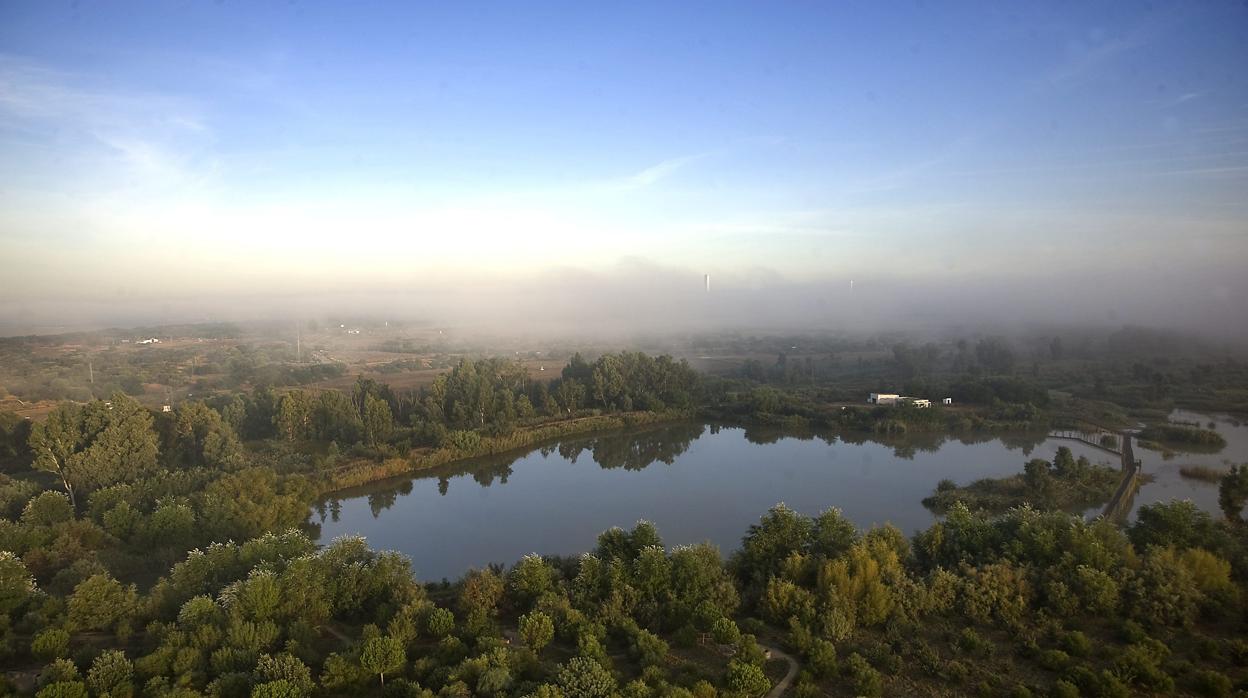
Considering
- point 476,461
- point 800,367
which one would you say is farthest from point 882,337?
point 476,461

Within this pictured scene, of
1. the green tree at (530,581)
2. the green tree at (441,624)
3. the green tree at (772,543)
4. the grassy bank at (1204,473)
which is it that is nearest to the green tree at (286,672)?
the green tree at (441,624)

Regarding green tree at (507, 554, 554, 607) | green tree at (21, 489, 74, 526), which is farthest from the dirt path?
green tree at (21, 489, 74, 526)

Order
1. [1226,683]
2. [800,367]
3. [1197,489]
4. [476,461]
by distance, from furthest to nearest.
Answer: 1. [800,367]
2. [476,461]
3. [1197,489]
4. [1226,683]

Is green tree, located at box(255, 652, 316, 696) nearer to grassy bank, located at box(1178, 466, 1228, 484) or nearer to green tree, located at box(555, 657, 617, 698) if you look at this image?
green tree, located at box(555, 657, 617, 698)

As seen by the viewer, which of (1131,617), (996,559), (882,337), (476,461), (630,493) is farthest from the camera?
(882,337)

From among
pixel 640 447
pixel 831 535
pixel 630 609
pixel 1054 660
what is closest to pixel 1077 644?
pixel 1054 660

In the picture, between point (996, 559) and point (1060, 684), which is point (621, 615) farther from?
point (996, 559)

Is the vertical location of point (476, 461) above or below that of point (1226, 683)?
below
